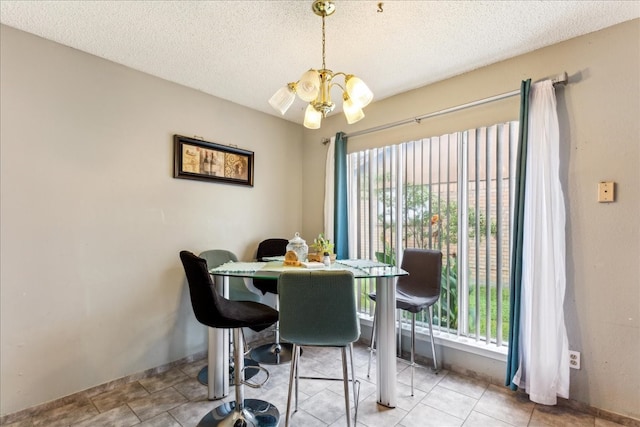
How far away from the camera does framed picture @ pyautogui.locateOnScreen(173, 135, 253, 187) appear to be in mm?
2729

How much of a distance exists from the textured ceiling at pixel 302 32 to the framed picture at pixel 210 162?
1.97 feet

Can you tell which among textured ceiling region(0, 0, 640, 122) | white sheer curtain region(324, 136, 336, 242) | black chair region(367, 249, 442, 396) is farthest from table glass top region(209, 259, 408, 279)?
textured ceiling region(0, 0, 640, 122)

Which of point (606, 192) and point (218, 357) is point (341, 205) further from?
point (606, 192)

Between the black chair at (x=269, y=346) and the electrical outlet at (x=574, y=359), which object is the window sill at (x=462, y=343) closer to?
the electrical outlet at (x=574, y=359)

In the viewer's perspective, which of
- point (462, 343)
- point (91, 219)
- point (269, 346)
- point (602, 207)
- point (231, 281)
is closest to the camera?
point (602, 207)

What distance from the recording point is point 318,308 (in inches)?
60.4

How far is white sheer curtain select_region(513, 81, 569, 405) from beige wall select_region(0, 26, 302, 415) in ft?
8.44

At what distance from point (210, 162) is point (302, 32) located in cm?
148

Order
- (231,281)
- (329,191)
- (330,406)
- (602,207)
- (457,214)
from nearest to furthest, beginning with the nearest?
(602,207)
(330,406)
(457,214)
(231,281)
(329,191)

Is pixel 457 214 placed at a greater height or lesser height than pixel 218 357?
greater

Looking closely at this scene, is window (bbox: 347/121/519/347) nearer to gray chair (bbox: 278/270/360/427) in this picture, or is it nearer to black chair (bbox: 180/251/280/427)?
gray chair (bbox: 278/270/360/427)

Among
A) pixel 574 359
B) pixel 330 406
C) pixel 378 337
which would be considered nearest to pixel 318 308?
pixel 378 337

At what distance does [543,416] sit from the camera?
1.95 meters

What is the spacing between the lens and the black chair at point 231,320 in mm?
1622
